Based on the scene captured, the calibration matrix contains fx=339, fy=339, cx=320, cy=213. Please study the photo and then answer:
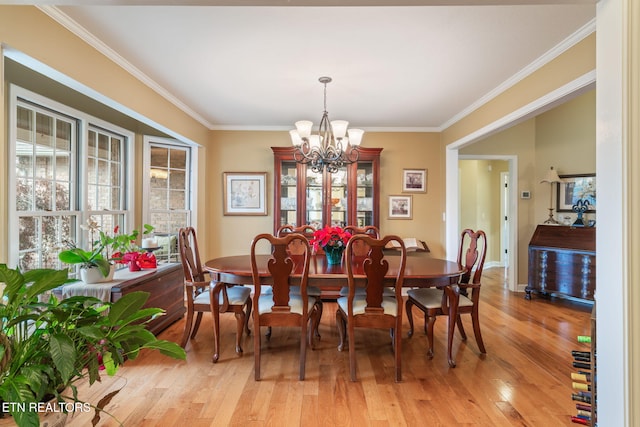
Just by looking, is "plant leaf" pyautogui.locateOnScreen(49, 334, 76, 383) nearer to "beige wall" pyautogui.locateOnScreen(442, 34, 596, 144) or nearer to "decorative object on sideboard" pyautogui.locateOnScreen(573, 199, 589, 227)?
"beige wall" pyautogui.locateOnScreen(442, 34, 596, 144)

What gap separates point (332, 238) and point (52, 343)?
2.09m

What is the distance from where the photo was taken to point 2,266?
43.8 inches

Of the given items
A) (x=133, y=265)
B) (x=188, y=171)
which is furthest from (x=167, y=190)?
(x=133, y=265)

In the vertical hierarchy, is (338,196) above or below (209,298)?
Result: above

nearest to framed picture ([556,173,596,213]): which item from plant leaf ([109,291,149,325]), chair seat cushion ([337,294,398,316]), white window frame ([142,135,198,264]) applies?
chair seat cushion ([337,294,398,316])

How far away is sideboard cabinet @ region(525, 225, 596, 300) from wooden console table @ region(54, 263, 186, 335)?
4417 mm

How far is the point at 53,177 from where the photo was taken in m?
2.96

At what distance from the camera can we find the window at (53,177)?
102 inches

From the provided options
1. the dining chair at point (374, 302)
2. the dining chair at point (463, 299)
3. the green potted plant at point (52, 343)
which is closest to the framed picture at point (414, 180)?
the dining chair at point (463, 299)

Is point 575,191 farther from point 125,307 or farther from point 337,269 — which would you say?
point 125,307

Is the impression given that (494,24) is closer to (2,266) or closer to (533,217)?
(2,266)

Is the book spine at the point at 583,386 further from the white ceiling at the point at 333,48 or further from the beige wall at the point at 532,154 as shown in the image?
the beige wall at the point at 532,154

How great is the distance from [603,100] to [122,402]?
2.81 metres

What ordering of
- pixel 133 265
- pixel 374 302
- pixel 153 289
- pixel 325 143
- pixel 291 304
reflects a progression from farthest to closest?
pixel 325 143 < pixel 133 265 < pixel 153 289 < pixel 291 304 < pixel 374 302
